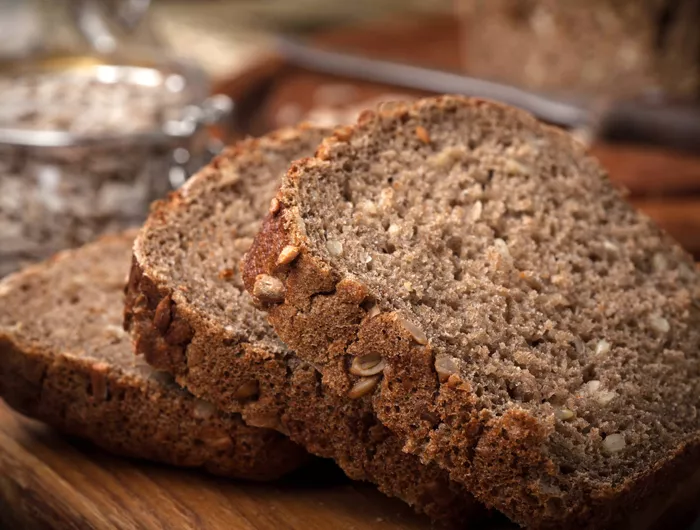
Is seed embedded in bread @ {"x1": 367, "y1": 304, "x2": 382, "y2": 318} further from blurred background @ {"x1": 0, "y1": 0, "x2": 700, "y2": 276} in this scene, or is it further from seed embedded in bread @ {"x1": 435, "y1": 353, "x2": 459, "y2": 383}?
blurred background @ {"x1": 0, "y1": 0, "x2": 700, "y2": 276}

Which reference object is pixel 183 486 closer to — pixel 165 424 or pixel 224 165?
pixel 165 424

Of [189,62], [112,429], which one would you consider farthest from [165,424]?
[189,62]

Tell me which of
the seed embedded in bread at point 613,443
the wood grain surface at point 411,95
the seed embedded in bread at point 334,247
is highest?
the wood grain surface at point 411,95

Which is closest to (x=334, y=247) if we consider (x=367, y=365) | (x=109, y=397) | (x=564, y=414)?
(x=367, y=365)

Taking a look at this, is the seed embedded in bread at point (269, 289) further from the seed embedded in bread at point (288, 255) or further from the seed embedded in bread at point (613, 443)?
the seed embedded in bread at point (613, 443)

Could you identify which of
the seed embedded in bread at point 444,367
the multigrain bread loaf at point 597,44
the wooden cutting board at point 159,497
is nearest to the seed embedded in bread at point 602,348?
the seed embedded in bread at point 444,367

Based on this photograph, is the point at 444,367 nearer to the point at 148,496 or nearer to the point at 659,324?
the point at 659,324

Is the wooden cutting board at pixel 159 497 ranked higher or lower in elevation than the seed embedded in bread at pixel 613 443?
lower

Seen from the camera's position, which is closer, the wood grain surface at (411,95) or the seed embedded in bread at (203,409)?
the seed embedded in bread at (203,409)
